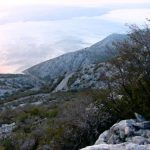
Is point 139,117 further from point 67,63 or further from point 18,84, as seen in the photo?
point 67,63

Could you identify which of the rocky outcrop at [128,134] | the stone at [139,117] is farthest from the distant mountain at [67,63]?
the rocky outcrop at [128,134]

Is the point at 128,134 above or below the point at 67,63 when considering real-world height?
above

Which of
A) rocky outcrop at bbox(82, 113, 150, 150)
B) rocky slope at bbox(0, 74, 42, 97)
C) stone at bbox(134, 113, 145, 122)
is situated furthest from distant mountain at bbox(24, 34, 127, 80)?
rocky outcrop at bbox(82, 113, 150, 150)

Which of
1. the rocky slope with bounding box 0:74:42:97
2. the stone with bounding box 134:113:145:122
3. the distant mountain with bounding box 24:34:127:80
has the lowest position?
the distant mountain with bounding box 24:34:127:80

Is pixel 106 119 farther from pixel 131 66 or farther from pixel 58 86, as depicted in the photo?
pixel 58 86

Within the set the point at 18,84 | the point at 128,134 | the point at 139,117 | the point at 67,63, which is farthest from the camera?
the point at 67,63

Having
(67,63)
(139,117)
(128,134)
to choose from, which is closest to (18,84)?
(67,63)

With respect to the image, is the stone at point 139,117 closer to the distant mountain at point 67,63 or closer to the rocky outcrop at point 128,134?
the rocky outcrop at point 128,134

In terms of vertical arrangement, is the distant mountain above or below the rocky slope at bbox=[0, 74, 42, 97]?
below

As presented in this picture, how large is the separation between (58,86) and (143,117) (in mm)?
64739

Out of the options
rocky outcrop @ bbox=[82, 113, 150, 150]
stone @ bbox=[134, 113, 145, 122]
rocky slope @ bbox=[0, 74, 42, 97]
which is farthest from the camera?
rocky slope @ bbox=[0, 74, 42, 97]

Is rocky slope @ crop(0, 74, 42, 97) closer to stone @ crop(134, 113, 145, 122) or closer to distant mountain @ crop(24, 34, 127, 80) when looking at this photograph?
distant mountain @ crop(24, 34, 127, 80)

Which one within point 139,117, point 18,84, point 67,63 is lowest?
point 67,63

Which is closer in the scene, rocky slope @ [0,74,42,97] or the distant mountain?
rocky slope @ [0,74,42,97]
